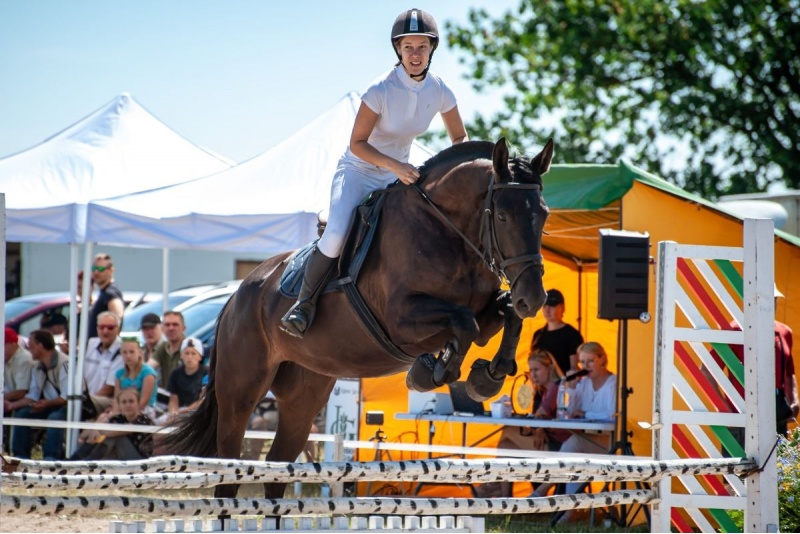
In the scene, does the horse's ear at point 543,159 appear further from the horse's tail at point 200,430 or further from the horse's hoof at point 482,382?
the horse's tail at point 200,430

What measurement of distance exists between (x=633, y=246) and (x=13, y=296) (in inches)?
716

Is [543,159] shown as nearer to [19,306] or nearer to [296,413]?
[296,413]

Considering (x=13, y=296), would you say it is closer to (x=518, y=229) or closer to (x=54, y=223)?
(x=54, y=223)

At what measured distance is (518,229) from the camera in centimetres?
480

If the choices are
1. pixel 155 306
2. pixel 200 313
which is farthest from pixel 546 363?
pixel 155 306

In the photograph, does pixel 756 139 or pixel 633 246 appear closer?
pixel 633 246

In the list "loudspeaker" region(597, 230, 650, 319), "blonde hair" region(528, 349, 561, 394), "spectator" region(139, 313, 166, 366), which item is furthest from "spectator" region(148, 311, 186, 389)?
"loudspeaker" region(597, 230, 650, 319)

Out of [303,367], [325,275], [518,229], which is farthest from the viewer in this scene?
[303,367]

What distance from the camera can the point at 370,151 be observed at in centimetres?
537

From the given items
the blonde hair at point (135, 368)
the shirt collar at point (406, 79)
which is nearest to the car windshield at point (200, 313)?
the blonde hair at point (135, 368)

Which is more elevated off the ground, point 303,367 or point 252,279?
A: point 252,279

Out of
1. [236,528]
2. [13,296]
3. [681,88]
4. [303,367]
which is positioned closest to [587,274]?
[303,367]

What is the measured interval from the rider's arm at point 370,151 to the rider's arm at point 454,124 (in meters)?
Answer: 0.50

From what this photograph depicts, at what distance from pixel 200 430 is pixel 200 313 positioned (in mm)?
7250
